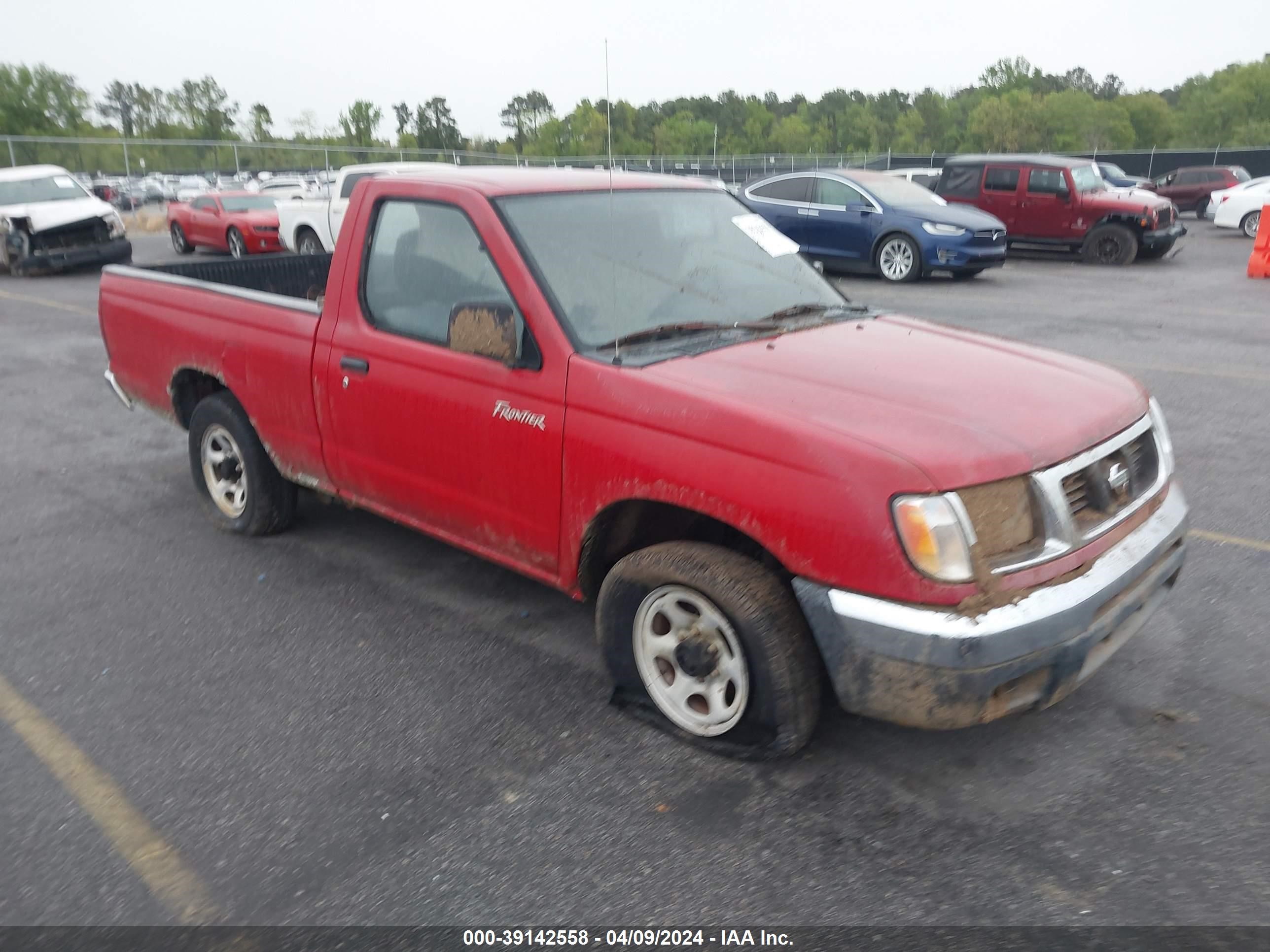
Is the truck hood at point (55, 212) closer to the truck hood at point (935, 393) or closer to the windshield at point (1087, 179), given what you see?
the windshield at point (1087, 179)

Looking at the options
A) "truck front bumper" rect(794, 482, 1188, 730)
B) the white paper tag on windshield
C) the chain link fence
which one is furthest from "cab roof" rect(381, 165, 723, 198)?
the chain link fence

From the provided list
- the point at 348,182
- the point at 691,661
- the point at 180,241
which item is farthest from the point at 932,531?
the point at 180,241

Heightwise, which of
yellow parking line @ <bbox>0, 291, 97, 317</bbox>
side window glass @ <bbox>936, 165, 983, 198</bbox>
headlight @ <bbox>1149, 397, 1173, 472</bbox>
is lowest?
yellow parking line @ <bbox>0, 291, 97, 317</bbox>

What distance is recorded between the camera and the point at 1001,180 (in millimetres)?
18188

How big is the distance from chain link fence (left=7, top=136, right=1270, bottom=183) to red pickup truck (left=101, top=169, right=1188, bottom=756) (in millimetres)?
27792

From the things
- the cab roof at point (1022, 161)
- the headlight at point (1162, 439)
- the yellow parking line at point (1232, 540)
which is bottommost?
the yellow parking line at point (1232, 540)

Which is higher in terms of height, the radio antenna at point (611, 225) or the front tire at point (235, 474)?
the radio antenna at point (611, 225)

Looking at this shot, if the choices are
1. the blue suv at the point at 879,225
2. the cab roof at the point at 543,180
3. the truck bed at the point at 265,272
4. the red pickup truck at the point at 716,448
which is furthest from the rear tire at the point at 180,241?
the cab roof at the point at 543,180

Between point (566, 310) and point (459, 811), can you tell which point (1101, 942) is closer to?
point (459, 811)

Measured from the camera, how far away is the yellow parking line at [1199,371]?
8.62m

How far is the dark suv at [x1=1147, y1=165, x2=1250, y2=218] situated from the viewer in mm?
27391

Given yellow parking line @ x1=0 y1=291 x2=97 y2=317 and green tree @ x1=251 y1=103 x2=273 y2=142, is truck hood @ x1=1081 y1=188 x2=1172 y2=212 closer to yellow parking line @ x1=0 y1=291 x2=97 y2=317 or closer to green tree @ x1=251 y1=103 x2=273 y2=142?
yellow parking line @ x1=0 y1=291 x2=97 y2=317

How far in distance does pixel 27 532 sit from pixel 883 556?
474 cm

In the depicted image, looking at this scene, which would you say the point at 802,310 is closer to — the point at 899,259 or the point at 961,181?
the point at 899,259
